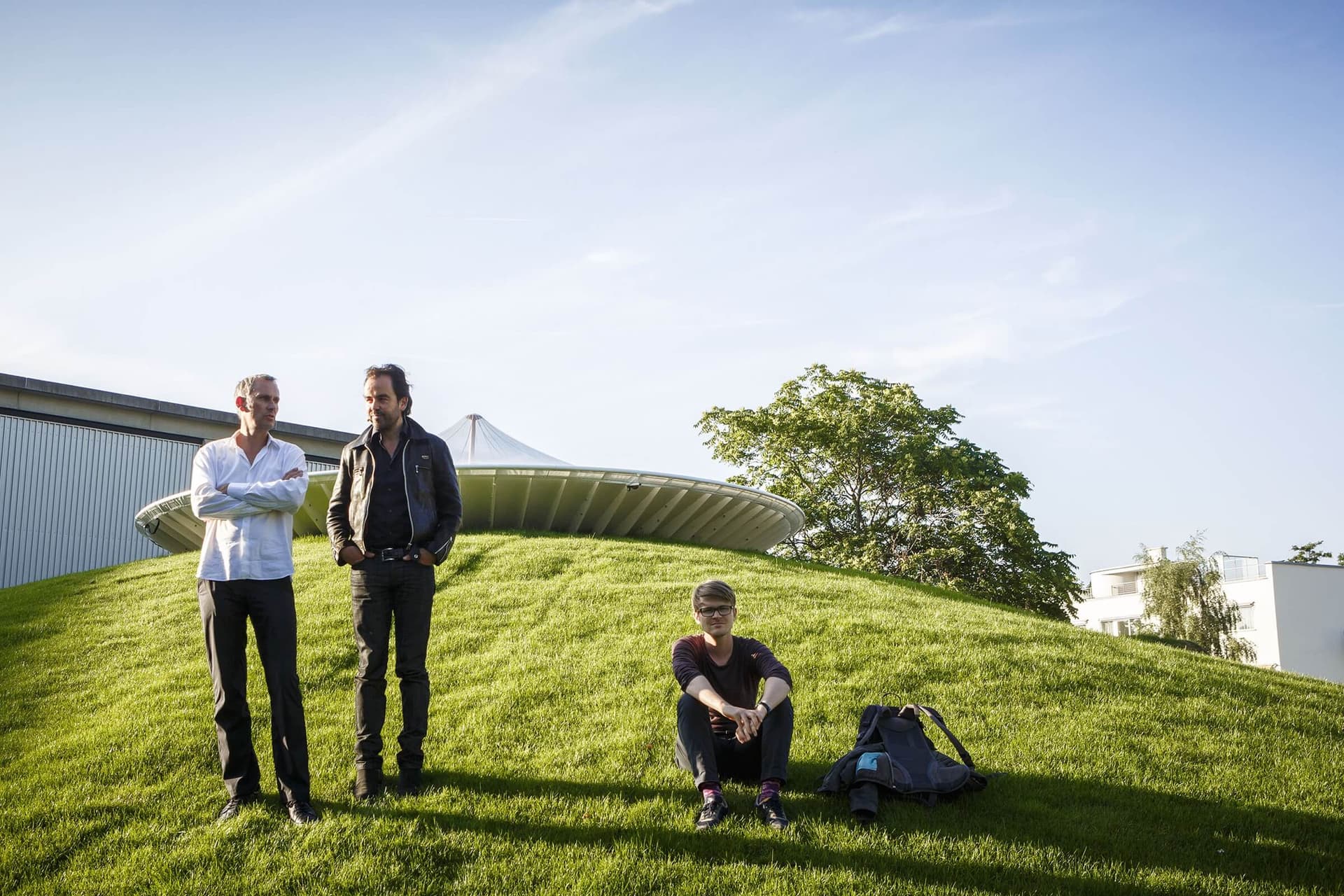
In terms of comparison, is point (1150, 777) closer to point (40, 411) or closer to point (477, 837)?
point (477, 837)

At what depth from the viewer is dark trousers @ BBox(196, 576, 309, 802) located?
5.14 m

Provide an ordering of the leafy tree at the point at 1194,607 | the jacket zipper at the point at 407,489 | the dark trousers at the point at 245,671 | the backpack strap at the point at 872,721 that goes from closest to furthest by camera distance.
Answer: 1. the dark trousers at the point at 245,671
2. the jacket zipper at the point at 407,489
3. the backpack strap at the point at 872,721
4. the leafy tree at the point at 1194,607

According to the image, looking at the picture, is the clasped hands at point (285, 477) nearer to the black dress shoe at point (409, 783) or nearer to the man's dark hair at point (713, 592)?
the black dress shoe at point (409, 783)

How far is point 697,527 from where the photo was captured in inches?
791

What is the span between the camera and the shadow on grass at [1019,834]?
181 inches

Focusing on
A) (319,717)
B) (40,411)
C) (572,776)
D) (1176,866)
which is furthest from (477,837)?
(40,411)

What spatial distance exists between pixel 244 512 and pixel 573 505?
1333 centimetres

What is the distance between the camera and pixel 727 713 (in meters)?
5.09

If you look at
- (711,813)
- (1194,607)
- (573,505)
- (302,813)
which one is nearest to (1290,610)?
(1194,607)

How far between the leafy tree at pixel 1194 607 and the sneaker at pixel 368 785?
41870 millimetres

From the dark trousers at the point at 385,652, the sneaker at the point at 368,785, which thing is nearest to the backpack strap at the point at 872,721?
the dark trousers at the point at 385,652

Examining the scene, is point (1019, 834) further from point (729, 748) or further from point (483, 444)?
point (483, 444)

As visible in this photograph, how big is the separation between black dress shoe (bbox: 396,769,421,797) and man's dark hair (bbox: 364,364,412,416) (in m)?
2.06

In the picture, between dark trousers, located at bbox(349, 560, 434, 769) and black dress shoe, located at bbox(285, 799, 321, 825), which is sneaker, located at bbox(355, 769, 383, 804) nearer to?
dark trousers, located at bbox(349, 560, 434, 769)
